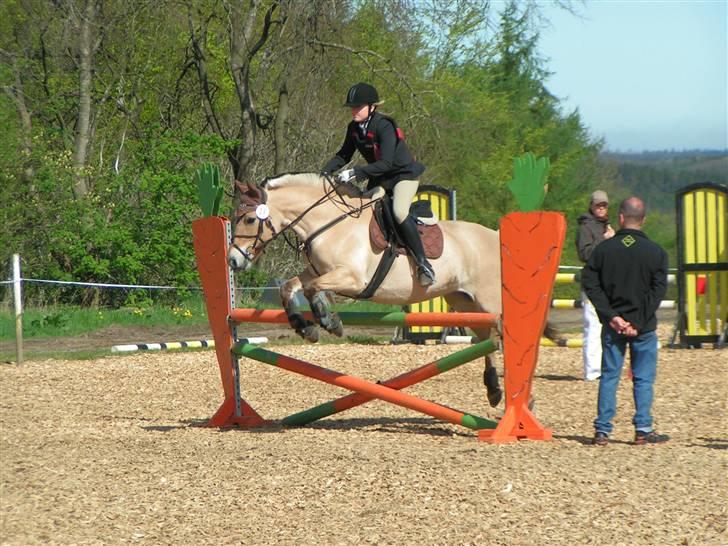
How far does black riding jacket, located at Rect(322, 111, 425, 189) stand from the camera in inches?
334

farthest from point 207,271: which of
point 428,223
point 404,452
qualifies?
point 404,452

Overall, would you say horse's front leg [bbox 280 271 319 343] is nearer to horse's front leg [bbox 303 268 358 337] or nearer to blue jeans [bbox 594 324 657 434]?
horse's front leg [bbox 303 268 358 337]

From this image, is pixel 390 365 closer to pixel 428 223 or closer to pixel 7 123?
pixel 428 223

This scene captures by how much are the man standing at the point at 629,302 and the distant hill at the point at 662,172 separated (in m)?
104

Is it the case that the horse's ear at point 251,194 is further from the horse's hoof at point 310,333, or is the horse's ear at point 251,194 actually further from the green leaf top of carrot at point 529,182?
the green leaf top of carrot at point 529,182

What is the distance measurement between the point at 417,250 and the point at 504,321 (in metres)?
1.14

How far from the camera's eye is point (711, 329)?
1494cm

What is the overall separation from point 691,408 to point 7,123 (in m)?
14.8

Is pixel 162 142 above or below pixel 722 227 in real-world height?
above

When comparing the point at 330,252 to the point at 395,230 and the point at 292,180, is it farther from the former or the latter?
the point at 292,180

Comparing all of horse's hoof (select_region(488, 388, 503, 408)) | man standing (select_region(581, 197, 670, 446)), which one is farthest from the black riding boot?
man standing (select_region(581, 197, 670, 446))

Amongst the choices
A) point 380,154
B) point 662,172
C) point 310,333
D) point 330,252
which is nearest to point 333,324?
point 310,333

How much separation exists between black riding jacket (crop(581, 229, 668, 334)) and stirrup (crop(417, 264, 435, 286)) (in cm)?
148

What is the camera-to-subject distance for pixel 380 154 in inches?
337
